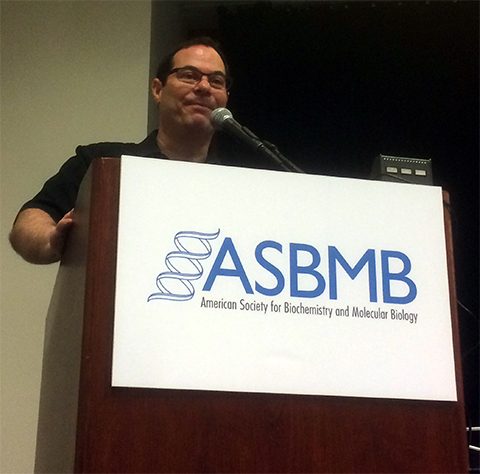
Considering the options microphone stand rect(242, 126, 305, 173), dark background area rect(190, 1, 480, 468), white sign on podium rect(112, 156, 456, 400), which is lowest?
white sign on podium rect(112, 156, 456, 400)

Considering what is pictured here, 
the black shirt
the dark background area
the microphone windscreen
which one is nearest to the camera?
the microphone windscreen

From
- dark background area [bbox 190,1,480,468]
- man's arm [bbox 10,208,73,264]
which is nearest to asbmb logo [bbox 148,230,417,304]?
man's arm [bbox 10,208,73,264]

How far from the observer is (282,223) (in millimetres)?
694

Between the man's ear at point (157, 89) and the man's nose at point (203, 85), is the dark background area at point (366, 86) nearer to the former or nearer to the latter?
the man's ear at point (157, 89)

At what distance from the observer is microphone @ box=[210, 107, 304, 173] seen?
98 centimetres

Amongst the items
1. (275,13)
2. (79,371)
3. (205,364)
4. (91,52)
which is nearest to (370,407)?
(205,364)

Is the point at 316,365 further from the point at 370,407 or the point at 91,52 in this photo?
the point at 91,52

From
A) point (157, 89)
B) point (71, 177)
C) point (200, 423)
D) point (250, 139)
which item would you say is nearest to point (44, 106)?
point (157, 89)

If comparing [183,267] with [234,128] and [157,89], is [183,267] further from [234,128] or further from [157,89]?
[157,89]

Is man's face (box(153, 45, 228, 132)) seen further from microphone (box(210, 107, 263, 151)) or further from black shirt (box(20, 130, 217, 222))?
microphone (box(210, 107, 263, 151))

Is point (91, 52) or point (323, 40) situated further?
point (323, 40)

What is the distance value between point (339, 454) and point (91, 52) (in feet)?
5.36

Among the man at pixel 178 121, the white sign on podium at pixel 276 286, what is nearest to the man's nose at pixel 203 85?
the man at pixel 178 121

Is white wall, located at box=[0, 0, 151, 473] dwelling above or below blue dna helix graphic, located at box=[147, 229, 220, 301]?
above
